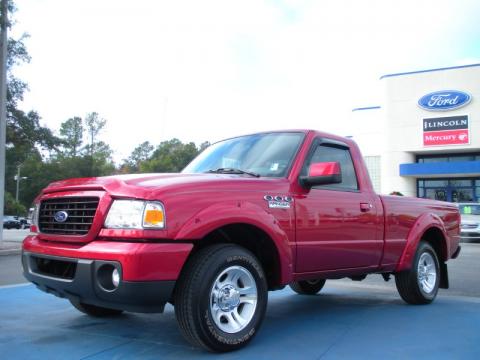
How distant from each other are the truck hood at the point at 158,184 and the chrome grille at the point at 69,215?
96 millimetres

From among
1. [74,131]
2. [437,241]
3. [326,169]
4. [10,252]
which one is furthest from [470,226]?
[74,131]

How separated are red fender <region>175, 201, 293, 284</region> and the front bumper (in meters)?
0.13

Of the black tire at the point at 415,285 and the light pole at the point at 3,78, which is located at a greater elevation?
the light pole at the point at 3,78

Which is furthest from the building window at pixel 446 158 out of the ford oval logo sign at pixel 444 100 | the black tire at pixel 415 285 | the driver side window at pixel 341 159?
the driver side window at pixel 341 159

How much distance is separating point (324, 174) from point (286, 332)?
4.78 feet

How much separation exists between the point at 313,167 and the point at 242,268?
114 centimetres

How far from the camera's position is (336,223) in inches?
183

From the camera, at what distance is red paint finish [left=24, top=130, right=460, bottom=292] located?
3.37 metres

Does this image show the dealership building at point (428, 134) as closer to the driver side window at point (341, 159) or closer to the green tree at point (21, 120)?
the green tree at point (21, 120)

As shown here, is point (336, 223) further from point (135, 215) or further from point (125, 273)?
point (125, 273)

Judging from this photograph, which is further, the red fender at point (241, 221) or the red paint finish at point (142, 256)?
the red fender at point (241, 221)

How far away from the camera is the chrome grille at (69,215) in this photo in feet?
11.9

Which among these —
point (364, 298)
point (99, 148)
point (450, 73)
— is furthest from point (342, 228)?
point (99, 148)

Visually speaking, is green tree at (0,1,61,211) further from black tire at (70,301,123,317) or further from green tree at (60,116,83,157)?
green tree at (60,116,83,157)
